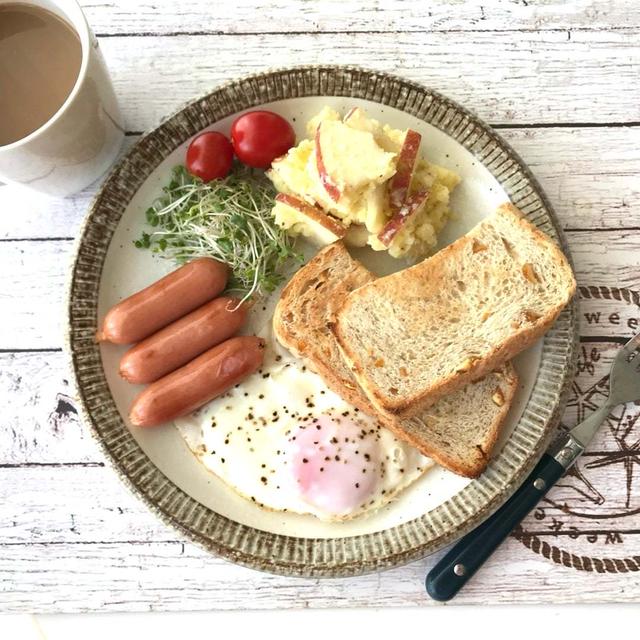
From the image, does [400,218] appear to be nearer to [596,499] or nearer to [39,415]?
[596,499]

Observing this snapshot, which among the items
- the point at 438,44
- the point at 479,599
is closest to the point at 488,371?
the point at 479,599

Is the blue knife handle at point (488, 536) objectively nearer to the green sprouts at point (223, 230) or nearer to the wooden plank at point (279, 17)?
the green sprouts at point (223, 230)

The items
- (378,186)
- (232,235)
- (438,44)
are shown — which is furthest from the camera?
(438,44)

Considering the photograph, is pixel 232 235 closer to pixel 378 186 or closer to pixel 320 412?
pixel 378 186

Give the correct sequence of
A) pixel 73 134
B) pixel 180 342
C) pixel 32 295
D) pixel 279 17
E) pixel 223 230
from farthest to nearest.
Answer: pixel 279 17
pixel 32 295
pixel 223 230
pixel 180 342
pixel 73 134

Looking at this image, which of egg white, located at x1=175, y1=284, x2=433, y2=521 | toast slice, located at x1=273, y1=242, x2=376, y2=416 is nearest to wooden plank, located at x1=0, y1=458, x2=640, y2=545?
egg white, located at x1=175, y1=284, x2=433, y2=521

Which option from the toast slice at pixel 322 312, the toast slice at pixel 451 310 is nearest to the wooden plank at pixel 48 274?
A: the toast slice at pixel 451 310

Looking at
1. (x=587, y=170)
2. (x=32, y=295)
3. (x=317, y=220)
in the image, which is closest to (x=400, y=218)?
(x=317, y=220)

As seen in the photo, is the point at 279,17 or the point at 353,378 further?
the point at 279,17
